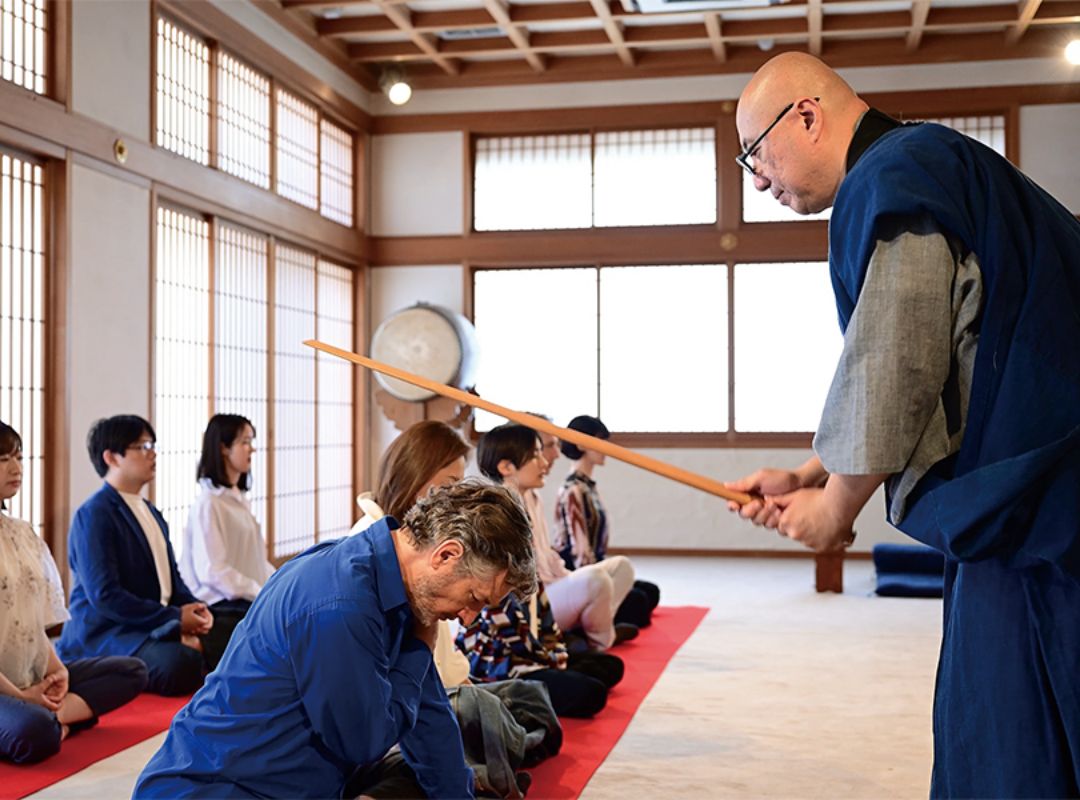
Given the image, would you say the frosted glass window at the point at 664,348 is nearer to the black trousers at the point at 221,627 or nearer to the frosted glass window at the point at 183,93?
the frosted glass window at the point at 183,93

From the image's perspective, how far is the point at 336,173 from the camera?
28.3 feet

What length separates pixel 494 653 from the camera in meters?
3.74

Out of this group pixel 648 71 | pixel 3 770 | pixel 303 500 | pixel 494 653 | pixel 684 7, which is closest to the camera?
pixel 3 770

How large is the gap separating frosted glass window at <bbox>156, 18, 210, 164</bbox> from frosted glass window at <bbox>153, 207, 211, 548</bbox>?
377 mm

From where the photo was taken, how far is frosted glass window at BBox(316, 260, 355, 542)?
8422 millimetres

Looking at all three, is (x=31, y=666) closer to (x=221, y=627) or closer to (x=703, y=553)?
(x=221, y=627)

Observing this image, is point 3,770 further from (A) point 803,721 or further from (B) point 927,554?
(B) point 927,554

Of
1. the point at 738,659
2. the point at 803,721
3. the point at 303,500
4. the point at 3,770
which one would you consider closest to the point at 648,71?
the point at 303,500

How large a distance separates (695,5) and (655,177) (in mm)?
1909

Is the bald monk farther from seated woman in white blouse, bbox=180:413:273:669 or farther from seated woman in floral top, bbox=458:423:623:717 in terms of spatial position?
seated woman in white blouse, bbox=180:413:273:669

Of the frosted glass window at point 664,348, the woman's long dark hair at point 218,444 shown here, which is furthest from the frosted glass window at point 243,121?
the frosted glass window at point 664,348

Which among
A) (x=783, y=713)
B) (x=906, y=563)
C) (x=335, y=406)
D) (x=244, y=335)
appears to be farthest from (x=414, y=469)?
(x=335, y=406)

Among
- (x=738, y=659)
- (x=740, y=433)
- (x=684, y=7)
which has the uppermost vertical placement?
(x=684, y=7)

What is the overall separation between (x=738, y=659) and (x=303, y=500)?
4.03 metres
